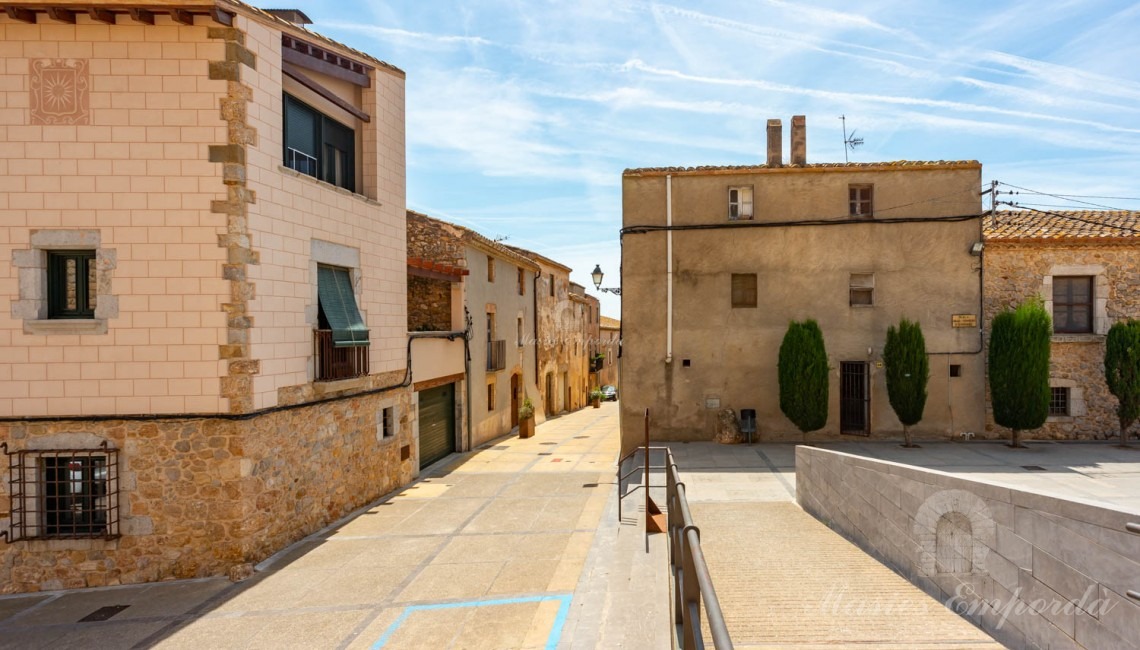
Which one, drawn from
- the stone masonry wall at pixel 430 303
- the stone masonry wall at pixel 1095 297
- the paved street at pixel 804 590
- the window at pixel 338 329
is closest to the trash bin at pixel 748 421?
the paved street at pixel 804 590

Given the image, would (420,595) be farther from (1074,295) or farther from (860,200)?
(1074,295)

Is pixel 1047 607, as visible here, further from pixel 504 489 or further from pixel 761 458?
pixel 504 489

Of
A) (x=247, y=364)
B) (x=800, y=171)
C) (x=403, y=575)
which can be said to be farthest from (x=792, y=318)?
(x=247, y=364)

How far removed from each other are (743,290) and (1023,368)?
22.7 ft

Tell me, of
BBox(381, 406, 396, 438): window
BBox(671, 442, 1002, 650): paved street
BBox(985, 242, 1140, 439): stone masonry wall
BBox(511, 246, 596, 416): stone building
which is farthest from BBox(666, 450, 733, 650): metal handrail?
BBox(511, 246, 596, 416): stone building

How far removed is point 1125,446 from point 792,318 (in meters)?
8.72

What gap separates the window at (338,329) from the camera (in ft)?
38.1

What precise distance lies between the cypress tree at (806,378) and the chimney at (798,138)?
493 cm

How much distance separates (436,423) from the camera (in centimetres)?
1825

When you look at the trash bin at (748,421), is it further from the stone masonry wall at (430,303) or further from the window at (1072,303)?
the stone masonry wall at (430,303)

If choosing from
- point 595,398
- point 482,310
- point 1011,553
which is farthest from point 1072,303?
point 595,398

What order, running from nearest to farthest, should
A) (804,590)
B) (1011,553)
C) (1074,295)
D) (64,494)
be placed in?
(1011,553)
(804,590)
(64,494)
(1074,295)

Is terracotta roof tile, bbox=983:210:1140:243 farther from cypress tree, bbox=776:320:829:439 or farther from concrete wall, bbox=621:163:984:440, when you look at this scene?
cypress tree, bbox=776:320:829:439

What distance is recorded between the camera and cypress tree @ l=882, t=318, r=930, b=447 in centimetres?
1544
